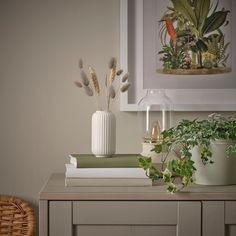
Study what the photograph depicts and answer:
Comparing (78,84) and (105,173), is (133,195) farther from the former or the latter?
(78,84)

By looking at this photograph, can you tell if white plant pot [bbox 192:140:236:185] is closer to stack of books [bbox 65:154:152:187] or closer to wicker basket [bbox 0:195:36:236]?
stack of books [bbox 65:154:152:187]

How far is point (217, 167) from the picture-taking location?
6.82 ft

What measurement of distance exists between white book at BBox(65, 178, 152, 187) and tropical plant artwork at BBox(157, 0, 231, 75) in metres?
0.57

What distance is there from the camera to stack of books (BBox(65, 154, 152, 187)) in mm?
2062

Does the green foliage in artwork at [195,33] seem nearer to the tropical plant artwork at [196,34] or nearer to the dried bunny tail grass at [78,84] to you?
the tropical plant artwork at [196,34]

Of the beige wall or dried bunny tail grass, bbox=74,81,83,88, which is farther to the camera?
the beige wall

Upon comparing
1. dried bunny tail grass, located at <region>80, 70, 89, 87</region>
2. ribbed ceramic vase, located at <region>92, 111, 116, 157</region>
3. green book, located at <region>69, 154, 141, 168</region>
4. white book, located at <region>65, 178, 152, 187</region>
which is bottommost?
white book, located at <region>65, 178, 152, 187</region>

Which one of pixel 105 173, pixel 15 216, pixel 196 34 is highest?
pixel 196 34

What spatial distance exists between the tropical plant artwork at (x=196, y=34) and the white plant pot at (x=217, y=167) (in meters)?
0.47

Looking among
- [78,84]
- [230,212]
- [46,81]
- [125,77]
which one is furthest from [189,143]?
[46,81]

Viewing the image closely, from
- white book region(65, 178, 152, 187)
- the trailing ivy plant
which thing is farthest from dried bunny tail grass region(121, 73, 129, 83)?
white book region(65, 178, 152, 187)

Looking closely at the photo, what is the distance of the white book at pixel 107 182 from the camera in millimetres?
2062

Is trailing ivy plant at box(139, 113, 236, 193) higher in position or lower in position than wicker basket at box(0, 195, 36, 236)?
higher

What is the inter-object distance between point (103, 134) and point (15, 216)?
1.80 ft
